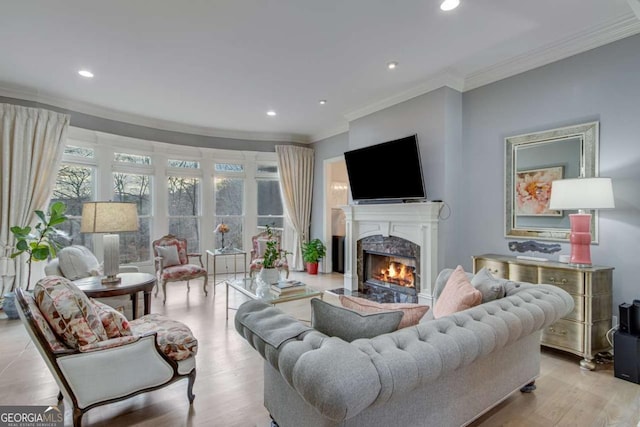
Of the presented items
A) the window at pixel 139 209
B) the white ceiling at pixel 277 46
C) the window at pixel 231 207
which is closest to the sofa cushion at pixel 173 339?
the white ceiling at pixel 277 46

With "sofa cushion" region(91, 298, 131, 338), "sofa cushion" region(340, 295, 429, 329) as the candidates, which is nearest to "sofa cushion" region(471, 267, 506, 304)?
"sofa cushion" region(340, 295, 429, 329)

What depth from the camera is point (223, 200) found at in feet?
21.6

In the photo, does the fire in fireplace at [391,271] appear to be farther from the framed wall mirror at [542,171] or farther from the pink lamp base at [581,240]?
the pink lamp base at [581,240]

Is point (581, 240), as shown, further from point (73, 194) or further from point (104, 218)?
point (73, 194)

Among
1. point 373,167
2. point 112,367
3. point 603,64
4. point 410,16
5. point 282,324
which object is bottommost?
point 112,367

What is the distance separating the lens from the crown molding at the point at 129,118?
4188mm

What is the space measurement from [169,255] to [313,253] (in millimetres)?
2652

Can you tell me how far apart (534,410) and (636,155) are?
2.32 meters

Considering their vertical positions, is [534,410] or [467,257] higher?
[467,257]

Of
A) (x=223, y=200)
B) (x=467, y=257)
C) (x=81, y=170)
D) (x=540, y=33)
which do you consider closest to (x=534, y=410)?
(x=467, y=257)

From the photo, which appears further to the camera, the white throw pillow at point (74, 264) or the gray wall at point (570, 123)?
the white throw pillow at point (74, 264)

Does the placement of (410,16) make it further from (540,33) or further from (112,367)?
(112,367)

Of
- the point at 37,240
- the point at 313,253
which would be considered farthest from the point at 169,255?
the point at 313,253

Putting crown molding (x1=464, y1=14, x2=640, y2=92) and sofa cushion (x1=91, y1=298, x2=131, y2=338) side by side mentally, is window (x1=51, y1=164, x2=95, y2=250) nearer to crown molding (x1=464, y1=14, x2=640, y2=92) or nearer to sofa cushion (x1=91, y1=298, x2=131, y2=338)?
sofa cushion (x1=91, y1=298, x2=131, y2=338)
